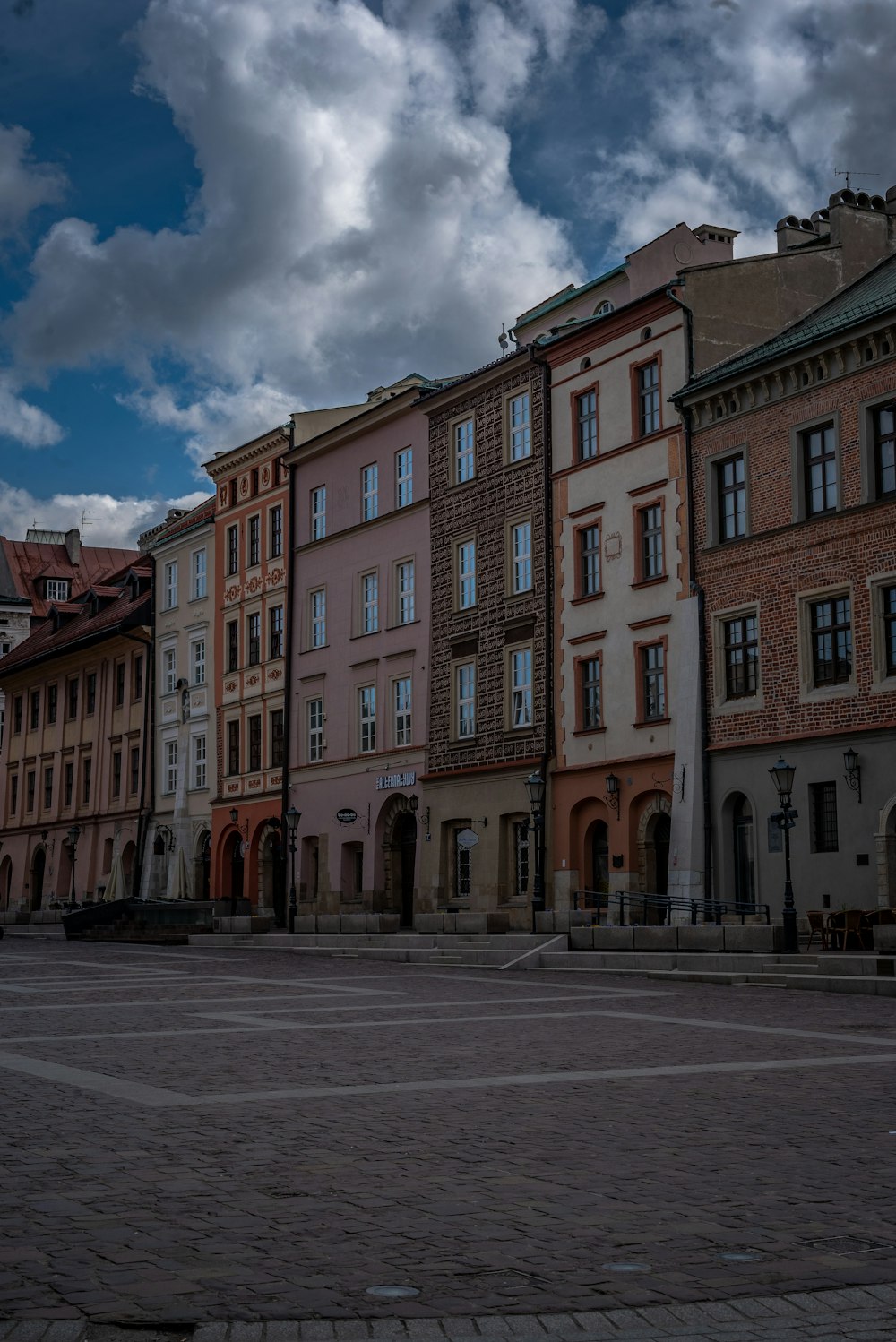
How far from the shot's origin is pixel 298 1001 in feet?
66.4

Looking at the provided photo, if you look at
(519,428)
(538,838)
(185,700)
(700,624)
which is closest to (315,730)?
(185,700)

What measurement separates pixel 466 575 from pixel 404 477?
5.15m

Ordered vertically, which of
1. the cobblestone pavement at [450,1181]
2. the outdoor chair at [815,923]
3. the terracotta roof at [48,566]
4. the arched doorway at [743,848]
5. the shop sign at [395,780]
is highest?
the terracotta roof at [48,566]

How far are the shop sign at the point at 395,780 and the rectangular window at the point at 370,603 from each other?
4608 millimetres

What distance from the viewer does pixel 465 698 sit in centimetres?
4438

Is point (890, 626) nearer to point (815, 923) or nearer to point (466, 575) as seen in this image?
point (815, 923)

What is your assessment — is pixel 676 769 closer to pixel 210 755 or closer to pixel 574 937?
pixel 574 937

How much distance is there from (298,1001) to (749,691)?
1692cm

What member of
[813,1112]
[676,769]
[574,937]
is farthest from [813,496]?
[813,1112]

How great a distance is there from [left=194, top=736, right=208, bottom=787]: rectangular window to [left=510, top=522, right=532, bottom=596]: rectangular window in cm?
1942

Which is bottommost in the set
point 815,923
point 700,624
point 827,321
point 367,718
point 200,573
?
point 815,923

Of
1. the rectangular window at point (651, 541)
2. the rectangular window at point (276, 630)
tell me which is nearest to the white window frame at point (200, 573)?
the rectangular window at point (276, 630)

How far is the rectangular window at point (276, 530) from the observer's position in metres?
54.7

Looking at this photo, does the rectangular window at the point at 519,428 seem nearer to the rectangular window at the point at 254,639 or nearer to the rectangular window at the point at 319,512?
the rectangular window at the point at 319,512
